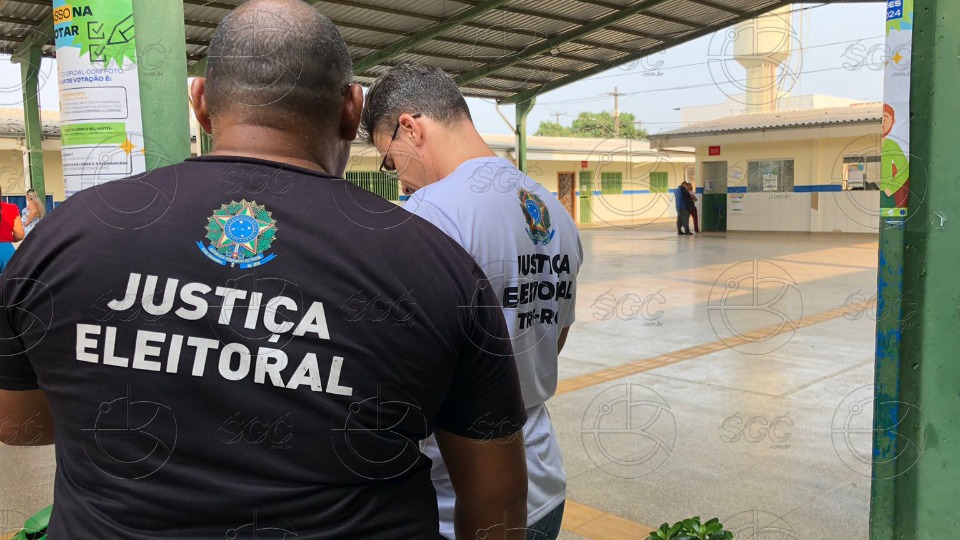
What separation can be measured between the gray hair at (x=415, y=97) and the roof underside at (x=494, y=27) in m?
7.11

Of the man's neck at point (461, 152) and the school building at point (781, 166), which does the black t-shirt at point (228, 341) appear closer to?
the man's neck at point (461, 152)

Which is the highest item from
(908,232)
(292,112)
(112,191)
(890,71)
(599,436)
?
(890,71)

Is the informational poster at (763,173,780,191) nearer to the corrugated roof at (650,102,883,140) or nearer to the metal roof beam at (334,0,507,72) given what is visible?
the corrugated roof at (650,102,883,140)

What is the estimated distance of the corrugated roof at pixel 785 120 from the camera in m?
16.3

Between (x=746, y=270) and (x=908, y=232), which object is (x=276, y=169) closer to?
(x=908, y=232)

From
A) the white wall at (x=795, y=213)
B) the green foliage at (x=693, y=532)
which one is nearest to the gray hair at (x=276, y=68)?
the green foliage at (x=693, y=532)

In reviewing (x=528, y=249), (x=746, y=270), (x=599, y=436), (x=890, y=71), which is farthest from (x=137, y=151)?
(x=746, y=270)

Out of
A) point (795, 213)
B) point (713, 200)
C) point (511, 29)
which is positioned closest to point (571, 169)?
point (713, 200)

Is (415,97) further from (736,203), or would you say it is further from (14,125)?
(736,203)

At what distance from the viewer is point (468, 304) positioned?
958 mm

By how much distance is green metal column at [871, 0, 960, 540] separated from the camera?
77.7 inches

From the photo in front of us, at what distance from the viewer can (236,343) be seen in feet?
2.91

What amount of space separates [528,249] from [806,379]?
4.28 metres

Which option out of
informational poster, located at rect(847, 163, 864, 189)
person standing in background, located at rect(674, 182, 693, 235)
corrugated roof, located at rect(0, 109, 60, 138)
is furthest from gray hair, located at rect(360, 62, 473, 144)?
person standing in background, located at rect(674, 182, 693, 235)
